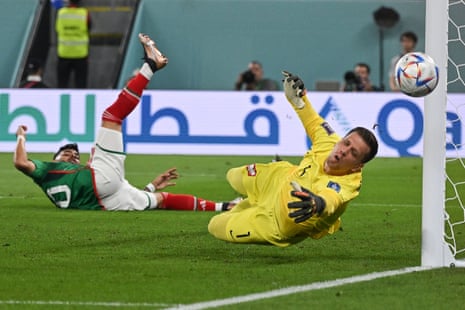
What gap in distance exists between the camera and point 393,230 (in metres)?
11.0

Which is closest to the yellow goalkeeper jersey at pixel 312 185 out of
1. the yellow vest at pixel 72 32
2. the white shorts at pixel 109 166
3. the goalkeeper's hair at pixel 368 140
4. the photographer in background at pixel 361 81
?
the goalkeeper's hair at pixel 368 140

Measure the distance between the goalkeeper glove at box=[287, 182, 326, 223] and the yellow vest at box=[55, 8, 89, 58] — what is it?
16.6m

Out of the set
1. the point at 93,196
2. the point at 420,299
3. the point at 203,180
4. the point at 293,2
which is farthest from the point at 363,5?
the point at 420,299

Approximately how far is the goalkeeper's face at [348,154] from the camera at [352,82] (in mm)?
13042

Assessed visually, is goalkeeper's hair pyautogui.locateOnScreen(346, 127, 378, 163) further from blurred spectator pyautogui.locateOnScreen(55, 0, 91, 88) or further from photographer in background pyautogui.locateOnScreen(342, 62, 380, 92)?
blurred spectator pyautogui.locateOnScreen(55, 0, 91, 88)

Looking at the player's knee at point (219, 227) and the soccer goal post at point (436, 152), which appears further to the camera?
the player's knee at point (219, 227)

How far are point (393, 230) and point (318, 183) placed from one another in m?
2.64

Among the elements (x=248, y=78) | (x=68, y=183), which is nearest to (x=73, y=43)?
(x=248, y=78)

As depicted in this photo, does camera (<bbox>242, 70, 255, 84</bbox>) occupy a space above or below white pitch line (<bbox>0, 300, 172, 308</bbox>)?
above

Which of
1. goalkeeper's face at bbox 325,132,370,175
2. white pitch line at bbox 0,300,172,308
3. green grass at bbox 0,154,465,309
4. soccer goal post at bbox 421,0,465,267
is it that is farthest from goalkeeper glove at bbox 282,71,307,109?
white pitch line at bbox 0,300,172,308

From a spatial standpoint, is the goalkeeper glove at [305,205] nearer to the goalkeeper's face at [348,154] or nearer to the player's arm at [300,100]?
the goalkeeper's face at [348,154]

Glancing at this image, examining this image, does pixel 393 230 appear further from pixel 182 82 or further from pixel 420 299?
pixel 182 82

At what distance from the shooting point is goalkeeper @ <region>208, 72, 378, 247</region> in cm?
834

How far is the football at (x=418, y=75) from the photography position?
8.27 metres
